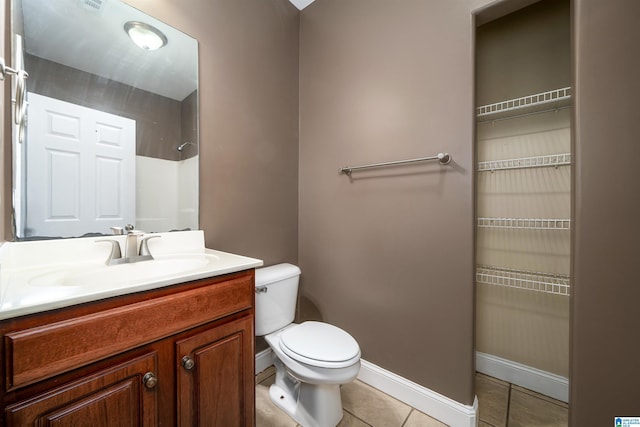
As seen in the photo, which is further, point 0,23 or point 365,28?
point 365,28

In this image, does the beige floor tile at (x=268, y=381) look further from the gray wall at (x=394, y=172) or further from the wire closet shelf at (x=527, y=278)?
the wire closet shelf at (x=527, y=278)

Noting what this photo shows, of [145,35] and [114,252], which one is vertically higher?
[145,35]

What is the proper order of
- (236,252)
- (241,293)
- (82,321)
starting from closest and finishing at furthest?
(82,321), (241,293), (236,252)

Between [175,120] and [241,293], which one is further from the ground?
[175,120]

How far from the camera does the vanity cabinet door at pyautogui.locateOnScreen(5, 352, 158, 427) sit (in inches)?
23.5

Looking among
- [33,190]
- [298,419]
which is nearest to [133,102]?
[33,190]

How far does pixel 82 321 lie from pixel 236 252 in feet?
2.95

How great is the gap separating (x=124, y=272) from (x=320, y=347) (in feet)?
2.95

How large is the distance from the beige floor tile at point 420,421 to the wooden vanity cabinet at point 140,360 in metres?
0.83

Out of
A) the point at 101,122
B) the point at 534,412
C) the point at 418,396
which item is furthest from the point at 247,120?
the point at 534,412

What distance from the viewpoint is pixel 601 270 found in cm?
98

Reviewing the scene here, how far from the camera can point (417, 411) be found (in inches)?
54.6

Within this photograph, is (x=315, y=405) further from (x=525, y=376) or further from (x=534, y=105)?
(x=534, y=105)

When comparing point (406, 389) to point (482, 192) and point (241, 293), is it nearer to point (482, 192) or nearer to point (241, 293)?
point (241, 293)
